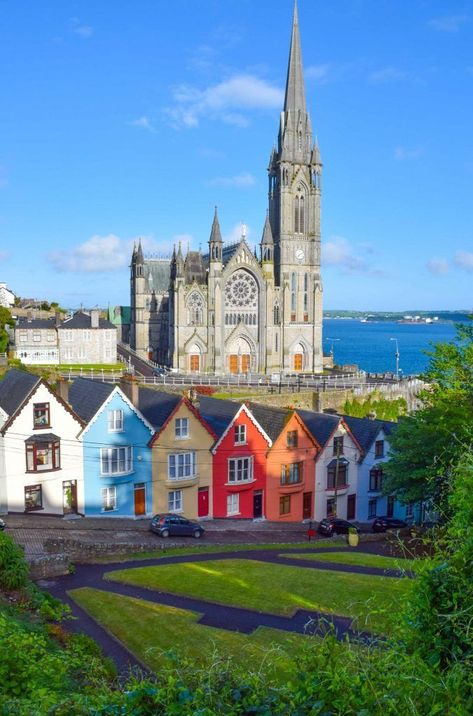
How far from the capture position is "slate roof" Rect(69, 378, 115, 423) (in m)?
37.7

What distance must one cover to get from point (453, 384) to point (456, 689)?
27.9 m

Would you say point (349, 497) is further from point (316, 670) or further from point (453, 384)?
point (316, 670)

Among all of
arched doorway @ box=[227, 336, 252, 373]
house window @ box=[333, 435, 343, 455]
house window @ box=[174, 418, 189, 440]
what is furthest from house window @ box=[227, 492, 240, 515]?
arched doorway @ box=[227, 336, 252, 373]

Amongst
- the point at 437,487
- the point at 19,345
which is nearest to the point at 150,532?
the point at 437,487

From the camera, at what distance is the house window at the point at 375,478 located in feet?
151

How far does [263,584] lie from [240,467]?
17.1 m

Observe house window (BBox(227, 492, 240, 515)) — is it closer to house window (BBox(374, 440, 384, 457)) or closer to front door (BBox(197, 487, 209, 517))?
front door (BBox(197, 487, 209, 517))

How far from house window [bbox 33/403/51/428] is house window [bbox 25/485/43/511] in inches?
139

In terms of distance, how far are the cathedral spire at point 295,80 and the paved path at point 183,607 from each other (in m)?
91.9

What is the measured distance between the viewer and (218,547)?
31250 millimetres

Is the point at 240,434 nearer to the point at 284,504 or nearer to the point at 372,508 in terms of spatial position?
the point at 284,504

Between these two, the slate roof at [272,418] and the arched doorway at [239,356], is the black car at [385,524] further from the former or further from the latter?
the arched doorway at [239,356]

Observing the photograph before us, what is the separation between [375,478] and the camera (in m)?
46.1

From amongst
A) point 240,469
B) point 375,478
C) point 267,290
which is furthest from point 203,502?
point 267,290
